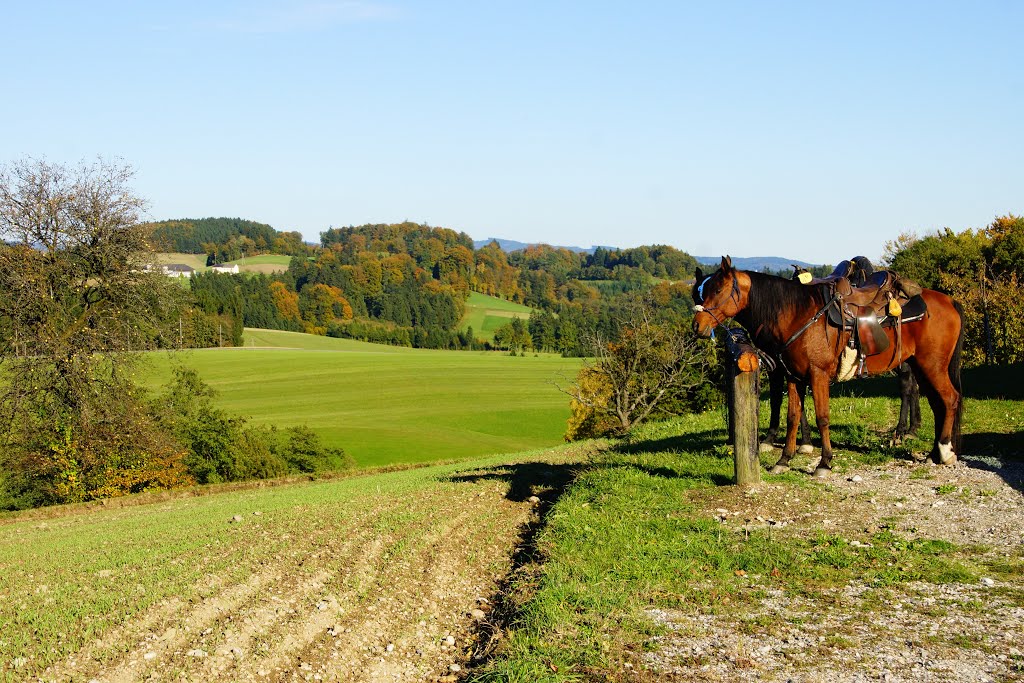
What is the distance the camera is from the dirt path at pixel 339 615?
7.16 metres

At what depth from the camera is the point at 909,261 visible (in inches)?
2468

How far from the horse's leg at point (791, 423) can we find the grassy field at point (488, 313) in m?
146

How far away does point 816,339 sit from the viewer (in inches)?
477

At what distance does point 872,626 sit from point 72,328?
3353 centimetres

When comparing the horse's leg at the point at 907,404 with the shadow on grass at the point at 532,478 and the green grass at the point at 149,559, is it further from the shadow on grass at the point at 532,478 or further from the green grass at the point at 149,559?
the green grass at the point at 149,559

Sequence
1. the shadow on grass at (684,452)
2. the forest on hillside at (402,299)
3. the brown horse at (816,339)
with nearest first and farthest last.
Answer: the brown horse at (816,339) < the shadow on grass at (684,452) < the forest on hillside at (402,299)

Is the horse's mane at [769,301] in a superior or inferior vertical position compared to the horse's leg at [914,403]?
superior

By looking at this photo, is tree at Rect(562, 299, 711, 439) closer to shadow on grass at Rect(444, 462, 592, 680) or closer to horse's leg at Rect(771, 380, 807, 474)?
shadow on grass at Rect(444, 462, 592, 680)

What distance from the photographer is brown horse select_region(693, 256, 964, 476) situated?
1173cm

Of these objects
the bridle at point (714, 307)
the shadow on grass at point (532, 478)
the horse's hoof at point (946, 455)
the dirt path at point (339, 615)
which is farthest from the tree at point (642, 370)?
the dirt path at point (339, 615)

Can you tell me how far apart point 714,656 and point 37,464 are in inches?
1402

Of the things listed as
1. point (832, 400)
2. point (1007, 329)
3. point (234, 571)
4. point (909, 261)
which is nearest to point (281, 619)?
point (234, 571)

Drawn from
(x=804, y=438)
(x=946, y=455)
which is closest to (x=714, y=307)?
(x=804, y=438)

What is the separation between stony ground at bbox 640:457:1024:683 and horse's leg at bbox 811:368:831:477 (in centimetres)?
184
